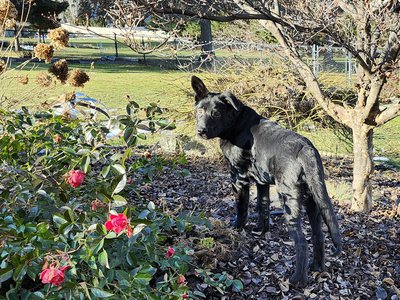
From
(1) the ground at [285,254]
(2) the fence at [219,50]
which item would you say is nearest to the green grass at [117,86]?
(2) the fence at [219,50]

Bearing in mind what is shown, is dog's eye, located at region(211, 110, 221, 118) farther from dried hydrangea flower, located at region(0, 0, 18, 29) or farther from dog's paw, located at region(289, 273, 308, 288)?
dried hydrangea flower, located at region(0, 0, 18, 29)

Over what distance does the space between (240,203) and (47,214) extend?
1.65m

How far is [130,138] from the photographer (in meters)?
2.65

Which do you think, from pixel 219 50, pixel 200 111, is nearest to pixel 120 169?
pixel 200 111

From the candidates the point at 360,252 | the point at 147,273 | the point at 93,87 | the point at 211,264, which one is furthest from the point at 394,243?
the point at 93,87

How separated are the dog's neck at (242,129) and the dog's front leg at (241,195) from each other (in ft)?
0.92

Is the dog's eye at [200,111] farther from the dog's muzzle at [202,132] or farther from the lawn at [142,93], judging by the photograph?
the lawn at [142,93]

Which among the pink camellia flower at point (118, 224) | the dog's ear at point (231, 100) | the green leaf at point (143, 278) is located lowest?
the green leaf at point (143, 278)

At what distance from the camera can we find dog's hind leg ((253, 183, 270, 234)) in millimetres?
3828

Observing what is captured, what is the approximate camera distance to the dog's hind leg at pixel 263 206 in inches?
151

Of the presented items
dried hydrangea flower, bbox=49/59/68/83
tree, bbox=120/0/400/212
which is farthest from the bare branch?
dried hydrangea flower, bbox=49/59/68/83

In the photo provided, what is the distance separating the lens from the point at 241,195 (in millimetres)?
3807

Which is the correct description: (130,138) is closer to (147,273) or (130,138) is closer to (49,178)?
(49,178)

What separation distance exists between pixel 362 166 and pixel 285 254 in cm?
130
